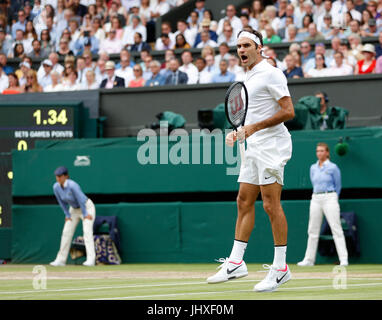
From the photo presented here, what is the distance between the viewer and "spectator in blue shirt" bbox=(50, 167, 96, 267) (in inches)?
563

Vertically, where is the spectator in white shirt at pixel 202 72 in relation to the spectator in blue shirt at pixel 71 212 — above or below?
above

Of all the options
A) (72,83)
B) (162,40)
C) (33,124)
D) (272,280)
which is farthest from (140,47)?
(272,280)

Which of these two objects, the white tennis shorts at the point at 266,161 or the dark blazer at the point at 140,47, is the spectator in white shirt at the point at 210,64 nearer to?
the dark blazer at the point at 140,47

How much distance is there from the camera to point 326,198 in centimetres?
1316

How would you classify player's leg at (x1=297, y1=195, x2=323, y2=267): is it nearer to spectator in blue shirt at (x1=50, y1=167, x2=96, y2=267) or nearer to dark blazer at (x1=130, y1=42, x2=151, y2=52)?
spectator in blue shirt at (x1=50, y1=167, x2=96, y2=267)

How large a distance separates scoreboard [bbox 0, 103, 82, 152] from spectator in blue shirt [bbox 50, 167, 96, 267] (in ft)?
3.25

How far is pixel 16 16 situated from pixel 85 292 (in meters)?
13.6

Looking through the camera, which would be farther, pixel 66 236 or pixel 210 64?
pixel 210 64

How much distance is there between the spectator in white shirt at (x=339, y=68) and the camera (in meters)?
15.0

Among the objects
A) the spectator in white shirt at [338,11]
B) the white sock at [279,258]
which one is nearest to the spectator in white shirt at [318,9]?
the spectator in white shirt at [338,11]

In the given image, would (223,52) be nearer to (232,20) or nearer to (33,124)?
(232,20)

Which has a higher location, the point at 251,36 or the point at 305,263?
the point at 251,36

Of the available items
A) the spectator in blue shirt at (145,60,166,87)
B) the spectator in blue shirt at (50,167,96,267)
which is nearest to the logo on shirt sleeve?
the spectator in blue shirt at (50,167,96,267)

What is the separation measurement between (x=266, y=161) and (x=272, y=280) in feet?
3.32
